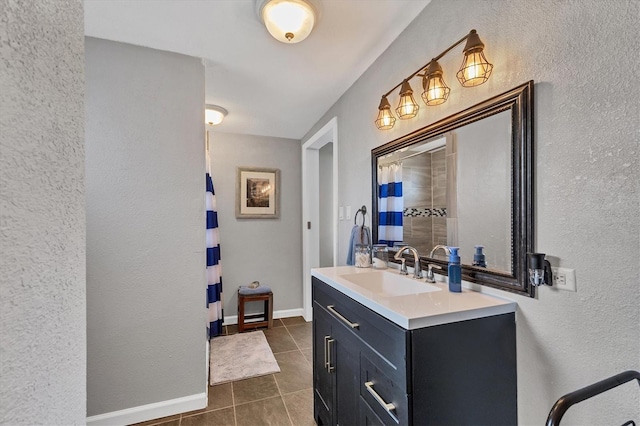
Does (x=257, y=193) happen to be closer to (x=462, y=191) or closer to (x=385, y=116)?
(x=385, y=116)

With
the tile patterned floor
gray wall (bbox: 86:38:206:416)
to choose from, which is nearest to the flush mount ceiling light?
gray wall (bbox: 86:38:206:416)

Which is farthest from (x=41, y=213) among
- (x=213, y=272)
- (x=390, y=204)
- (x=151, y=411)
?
(x=213, y=272)

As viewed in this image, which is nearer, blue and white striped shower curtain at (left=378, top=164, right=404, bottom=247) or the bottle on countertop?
the bottle on countertop

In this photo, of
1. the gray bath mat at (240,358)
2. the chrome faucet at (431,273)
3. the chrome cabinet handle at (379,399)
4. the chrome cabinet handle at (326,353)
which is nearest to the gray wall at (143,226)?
the gray bath mat at (240,358)

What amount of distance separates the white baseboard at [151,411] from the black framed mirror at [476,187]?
5.94ft

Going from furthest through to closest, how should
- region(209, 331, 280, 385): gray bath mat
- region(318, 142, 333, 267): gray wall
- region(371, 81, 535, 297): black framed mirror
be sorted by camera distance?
region(318, 142, 333, 267): gray wall, region(209, 331, 280, 385): gray bath mat, region(371, 81, 535, 297): black framed mirror

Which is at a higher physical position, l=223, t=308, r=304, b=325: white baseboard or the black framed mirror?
the black framed mirror

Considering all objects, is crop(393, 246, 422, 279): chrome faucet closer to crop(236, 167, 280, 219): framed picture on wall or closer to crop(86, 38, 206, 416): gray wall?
crop(86, 38, 206, 416): gray wall

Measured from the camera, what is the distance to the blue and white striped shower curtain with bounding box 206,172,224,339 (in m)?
3.10

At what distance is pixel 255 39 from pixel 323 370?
205 centimetres

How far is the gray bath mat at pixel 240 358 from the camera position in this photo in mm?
2357

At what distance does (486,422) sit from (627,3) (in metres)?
1.40

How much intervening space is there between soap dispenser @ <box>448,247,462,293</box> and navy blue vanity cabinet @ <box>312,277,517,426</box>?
21 cm

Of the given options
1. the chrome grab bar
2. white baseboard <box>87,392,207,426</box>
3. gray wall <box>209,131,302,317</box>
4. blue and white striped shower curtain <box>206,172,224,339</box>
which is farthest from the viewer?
gray wall <box>209,131,302,317</box>
